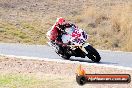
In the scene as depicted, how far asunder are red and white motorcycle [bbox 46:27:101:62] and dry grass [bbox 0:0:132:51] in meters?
5.86

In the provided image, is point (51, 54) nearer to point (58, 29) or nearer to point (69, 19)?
point (58, 29)

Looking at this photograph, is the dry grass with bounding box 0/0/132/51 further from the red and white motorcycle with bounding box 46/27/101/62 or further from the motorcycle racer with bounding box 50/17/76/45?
the motorcycle racer with bounding box 50/17/76/45

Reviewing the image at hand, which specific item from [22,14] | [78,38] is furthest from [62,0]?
[78,38]

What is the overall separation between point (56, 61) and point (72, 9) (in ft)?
78.7

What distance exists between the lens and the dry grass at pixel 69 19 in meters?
31.2

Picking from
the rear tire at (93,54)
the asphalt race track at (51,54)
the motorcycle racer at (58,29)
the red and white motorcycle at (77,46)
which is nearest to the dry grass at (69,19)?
the asphalt race track at (51,54)

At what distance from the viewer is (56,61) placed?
19.0 m

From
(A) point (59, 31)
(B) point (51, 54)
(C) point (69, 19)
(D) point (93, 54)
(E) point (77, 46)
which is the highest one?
(A) point (59, 31)

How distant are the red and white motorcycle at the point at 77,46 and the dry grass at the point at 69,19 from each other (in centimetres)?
586

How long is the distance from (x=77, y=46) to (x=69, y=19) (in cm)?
1911

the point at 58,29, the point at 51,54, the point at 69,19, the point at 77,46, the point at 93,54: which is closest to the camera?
the point at 93,54

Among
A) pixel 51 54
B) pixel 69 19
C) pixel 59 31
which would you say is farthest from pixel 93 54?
pixel 69 19

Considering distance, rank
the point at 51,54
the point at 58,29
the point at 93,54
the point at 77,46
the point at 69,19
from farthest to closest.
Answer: the point at 69,19 < the point at 51,54 < the point at 58,29 < the point at 77,46 < the point at 93,54

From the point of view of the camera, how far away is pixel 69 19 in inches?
1515
